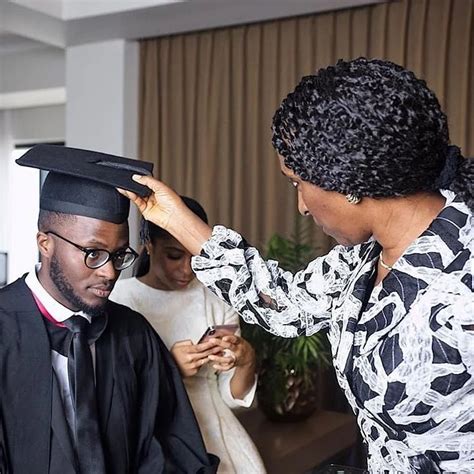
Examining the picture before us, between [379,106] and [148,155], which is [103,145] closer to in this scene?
[148,155]

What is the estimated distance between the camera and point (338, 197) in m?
1.11

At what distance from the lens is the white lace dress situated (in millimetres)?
2082

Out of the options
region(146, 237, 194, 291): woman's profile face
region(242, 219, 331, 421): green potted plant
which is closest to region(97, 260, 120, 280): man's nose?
region(146, 237, 194, 291): woman's profile face

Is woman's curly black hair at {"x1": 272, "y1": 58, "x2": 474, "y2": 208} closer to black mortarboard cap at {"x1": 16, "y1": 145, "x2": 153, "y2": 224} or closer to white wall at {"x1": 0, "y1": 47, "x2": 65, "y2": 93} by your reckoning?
black mortarboard cap at {"x1": 16, "y1": 145, "x2": 153, "y2": 224}

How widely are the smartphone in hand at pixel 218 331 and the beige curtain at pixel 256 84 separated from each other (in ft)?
5.34

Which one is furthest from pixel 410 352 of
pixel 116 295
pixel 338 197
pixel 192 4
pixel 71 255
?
pixel 192 4

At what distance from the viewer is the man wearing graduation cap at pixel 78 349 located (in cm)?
150

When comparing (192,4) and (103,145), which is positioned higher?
(192,4)

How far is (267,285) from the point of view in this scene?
1415mm

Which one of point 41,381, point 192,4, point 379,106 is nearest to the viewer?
point 379,106

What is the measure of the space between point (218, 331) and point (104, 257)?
0.52 metres

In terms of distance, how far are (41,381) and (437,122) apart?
0.97 meters

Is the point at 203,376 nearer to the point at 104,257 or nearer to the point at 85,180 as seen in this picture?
the point at 104,257

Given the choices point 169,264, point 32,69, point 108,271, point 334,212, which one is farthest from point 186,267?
point 32,69
